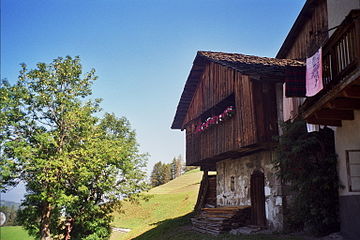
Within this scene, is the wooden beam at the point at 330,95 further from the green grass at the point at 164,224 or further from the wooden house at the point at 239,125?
the green grass at the point at 164,224

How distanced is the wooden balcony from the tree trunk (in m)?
16.9

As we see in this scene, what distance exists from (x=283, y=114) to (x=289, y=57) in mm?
4128

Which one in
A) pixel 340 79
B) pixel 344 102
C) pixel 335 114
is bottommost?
pixel 335 114

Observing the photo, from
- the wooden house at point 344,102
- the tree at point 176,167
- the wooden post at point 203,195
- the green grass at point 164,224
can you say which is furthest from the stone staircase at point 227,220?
the tree at point 176,167

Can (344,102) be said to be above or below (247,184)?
above

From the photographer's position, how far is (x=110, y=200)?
23.2 metres

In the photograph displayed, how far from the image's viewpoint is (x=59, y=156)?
19359mm

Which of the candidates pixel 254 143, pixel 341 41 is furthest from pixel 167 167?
pixel 341 41

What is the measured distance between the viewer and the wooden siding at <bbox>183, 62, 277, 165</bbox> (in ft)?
42.0

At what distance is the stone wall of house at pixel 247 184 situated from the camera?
12.6 m

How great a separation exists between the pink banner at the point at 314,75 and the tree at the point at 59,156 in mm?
14331

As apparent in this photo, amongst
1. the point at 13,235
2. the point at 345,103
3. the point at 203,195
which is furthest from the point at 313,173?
the point at 13,235

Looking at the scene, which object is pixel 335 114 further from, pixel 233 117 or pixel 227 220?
pixel 227 220

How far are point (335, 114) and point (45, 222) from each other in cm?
1801
